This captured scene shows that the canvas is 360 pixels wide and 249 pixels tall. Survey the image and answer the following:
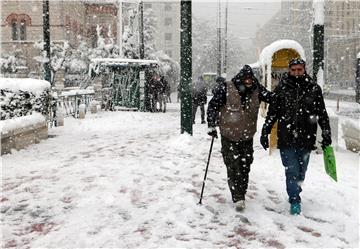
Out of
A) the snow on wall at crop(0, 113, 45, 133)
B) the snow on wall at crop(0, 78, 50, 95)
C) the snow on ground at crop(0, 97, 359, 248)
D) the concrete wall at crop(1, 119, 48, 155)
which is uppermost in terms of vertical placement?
the snow on wall at crop(0, 78, 50, 95)

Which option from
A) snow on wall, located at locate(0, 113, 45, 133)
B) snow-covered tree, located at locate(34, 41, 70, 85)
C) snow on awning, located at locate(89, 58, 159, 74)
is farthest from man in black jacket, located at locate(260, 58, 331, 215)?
snow-covered tree, located at locate(34, 41, 70, 85)

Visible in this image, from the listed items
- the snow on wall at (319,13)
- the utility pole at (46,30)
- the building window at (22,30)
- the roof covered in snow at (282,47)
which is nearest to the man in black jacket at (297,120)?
the roof covered in snow at (282,47)

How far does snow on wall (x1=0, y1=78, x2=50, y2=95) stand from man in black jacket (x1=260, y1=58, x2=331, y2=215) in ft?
22.8

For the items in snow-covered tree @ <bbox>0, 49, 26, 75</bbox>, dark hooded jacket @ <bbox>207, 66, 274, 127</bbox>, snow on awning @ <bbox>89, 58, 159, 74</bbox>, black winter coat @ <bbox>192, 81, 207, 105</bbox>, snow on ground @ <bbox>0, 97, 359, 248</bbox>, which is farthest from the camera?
snow-covered tree @ <bbox>0, 49, 26, 75</bbox>

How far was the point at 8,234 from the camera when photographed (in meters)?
5.09

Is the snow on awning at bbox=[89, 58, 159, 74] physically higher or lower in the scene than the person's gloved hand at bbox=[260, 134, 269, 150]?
higher

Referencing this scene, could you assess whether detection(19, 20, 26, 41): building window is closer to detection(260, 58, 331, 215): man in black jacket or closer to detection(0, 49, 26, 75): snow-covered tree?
detection(0, 49, 26, 75): snow-covered tree

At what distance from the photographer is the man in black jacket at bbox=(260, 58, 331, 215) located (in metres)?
5.71

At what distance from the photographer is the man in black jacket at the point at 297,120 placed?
571cm

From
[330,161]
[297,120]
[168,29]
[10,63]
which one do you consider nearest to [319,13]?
[330,161]

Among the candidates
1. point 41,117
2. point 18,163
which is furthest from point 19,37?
point 18,163

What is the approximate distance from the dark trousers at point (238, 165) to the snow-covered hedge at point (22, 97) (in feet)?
21.1

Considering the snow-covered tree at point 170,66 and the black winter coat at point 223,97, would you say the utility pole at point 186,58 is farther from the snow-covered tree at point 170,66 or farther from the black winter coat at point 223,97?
the snow-covered tree at point 170,66

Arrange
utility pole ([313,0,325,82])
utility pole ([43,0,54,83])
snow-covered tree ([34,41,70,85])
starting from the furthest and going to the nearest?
snow-covered tree ([34,41,70,85])
utility pole ([43,0,54,83])
utility pole ([313,0,325,82])
